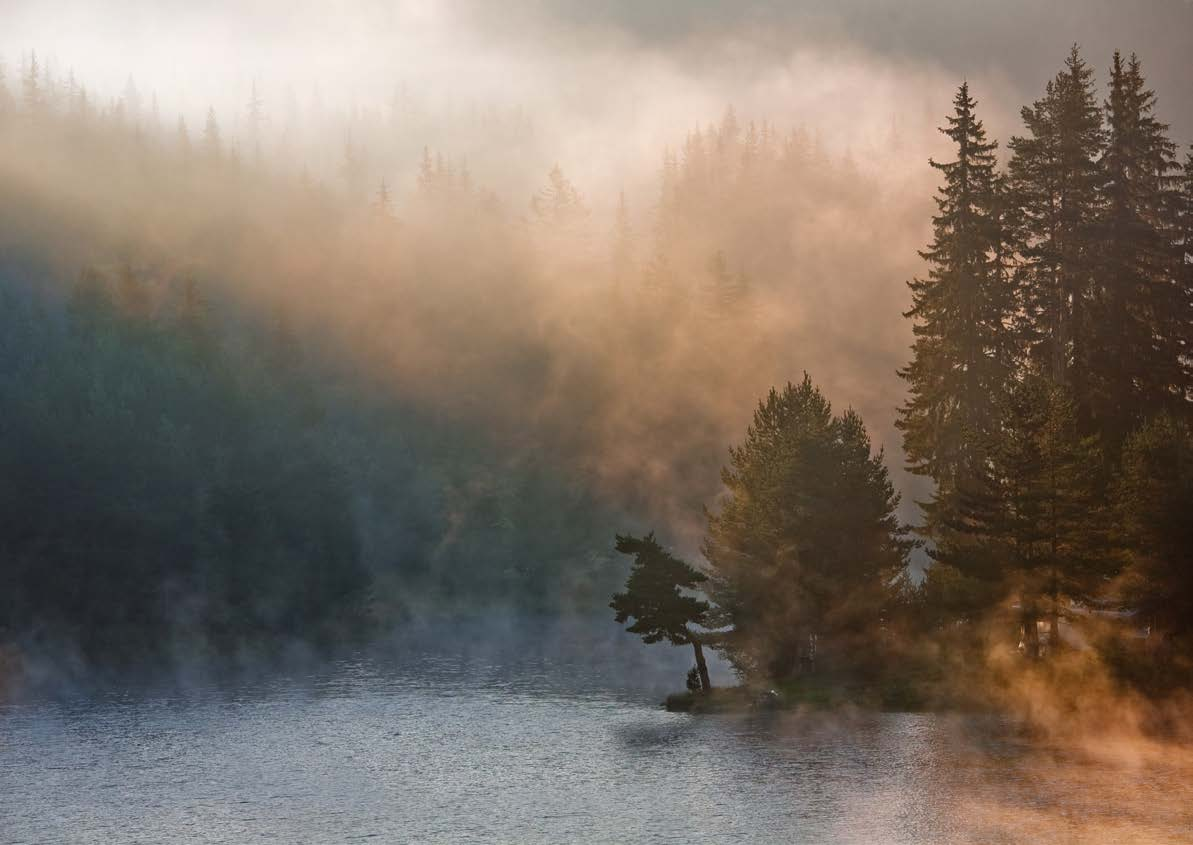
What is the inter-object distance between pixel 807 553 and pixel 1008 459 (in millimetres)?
13200

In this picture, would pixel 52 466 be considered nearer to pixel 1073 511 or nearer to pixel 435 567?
pixel 435 567

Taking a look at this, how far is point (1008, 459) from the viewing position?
53719 millimetres

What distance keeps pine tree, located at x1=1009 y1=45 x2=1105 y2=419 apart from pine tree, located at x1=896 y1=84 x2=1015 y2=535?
7.63 ft

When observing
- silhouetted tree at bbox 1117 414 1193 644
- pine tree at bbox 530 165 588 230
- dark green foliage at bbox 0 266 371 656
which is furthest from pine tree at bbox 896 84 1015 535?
pine tree at bbox 530 165 588 230

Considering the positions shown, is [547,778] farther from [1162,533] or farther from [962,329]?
[962,329]

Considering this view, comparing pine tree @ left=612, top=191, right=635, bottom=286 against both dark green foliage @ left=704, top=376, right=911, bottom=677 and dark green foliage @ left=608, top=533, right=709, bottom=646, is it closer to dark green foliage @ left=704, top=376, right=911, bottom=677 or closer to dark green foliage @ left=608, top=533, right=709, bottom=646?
dark green foliage @ left=704, top=376, right=911, bottom=677

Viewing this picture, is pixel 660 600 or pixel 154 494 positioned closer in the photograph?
pixel 660 600

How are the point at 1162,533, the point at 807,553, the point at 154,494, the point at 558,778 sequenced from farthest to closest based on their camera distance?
the point at 154,494
the point at 807,553
the point at 1162,533
the point at 558,778

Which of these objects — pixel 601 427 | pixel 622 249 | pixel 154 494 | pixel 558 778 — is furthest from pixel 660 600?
pixel 622 249

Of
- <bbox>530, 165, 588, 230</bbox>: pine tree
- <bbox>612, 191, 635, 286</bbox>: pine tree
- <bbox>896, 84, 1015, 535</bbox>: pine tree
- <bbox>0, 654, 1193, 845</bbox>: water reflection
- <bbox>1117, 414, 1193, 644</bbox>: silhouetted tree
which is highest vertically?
<bbox>530, 165, 588, 230</bbox>: pine tree

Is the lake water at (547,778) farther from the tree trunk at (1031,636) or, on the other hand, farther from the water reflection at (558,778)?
the tree trunk at (1031,636)

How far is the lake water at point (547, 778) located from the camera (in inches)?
1388

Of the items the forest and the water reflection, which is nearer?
the water reflection

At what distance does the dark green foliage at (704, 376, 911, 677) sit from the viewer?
62.1 metres
